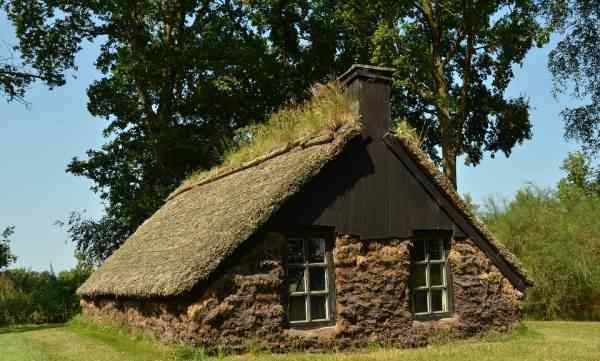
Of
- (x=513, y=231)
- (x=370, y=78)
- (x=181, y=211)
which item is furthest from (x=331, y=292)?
(x=513, y=231)

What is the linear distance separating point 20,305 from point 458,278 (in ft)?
55.6

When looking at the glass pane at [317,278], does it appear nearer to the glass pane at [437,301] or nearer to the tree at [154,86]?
the glass pane at [437,301]

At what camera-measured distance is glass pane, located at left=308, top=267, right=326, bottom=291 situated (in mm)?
10633

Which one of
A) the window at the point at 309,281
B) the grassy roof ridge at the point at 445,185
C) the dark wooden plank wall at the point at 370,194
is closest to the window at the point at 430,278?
the dark wooden plank wall at the point at 370,194

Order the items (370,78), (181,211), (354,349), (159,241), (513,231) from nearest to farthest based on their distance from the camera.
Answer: (354,349)
(370,78)
(159,241)
(181,211)
(513,231)

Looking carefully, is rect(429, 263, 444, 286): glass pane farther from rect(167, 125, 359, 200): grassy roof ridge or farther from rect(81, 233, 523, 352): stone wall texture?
rect(167, 125, 359, 200): grassy roof ridge

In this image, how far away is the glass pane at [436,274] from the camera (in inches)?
466

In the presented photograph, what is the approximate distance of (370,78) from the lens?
11.8 m

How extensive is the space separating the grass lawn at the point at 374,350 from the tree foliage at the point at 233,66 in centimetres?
914

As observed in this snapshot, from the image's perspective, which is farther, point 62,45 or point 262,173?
point 62,45

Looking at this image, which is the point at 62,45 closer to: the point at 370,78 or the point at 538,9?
the point at 370,78

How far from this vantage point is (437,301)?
1184 cm

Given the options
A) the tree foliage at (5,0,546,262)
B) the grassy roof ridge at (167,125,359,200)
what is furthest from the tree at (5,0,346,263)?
the grassy roof ridge at (167,125,359,200)

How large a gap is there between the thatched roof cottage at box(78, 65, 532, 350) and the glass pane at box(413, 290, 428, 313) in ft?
0.09
